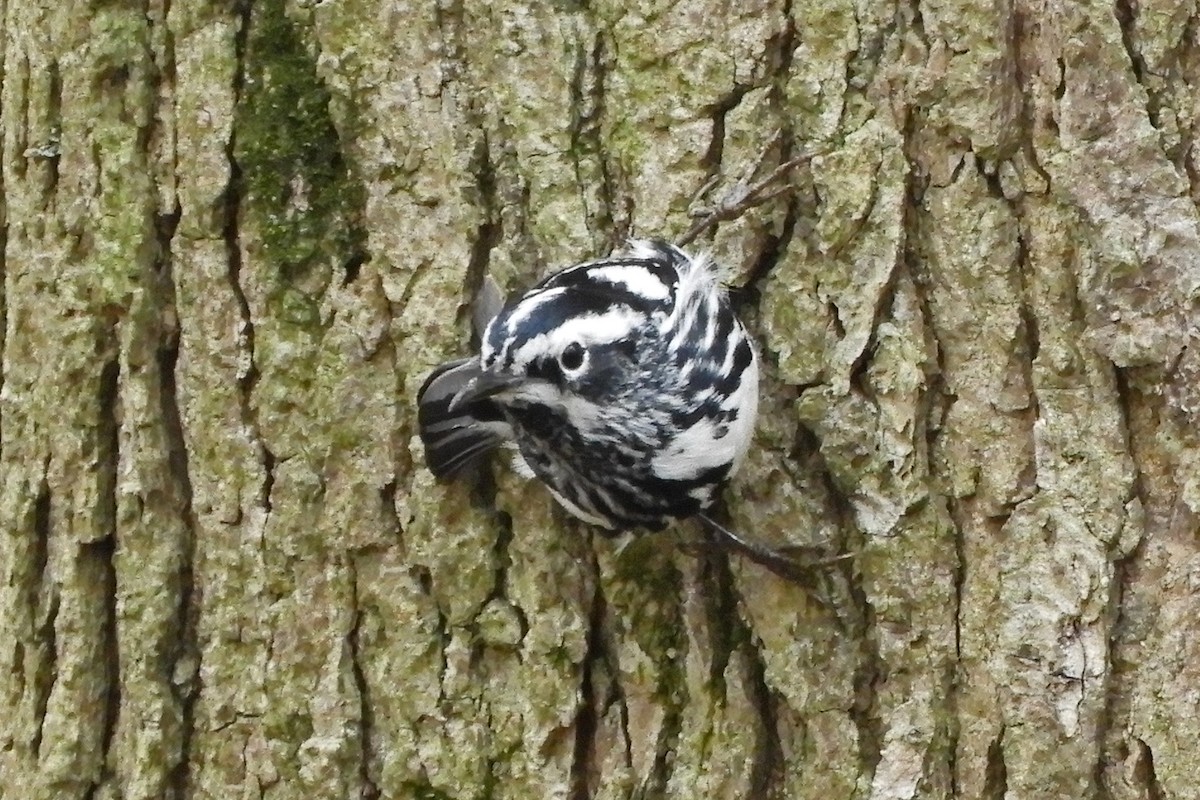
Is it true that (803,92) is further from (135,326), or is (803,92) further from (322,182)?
(135,326)

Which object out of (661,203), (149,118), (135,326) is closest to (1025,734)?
(661,203)

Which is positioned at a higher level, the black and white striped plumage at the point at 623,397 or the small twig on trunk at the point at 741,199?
the small twig on trunk at the point at 741,199

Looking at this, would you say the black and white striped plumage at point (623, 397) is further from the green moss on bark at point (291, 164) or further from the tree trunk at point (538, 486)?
the green moss on bark at point (291, 164)

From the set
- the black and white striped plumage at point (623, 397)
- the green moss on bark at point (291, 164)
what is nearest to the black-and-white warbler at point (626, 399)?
the black and white striped plumage at point (623, 397)

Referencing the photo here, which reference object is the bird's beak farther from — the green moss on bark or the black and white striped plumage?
the green moss on bark

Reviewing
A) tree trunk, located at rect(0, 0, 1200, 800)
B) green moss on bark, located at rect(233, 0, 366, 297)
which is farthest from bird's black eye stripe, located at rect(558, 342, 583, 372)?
green moss on bark, located at rect(233, 0, 366, 297)

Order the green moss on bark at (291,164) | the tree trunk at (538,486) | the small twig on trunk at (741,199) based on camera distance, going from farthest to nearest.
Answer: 1. the green moss on bark at (291,164)
2. the small twig on trunk at (741,199)
3. the tree trunk at (538,486)

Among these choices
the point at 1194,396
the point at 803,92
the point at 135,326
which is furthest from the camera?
the point at 135,326
